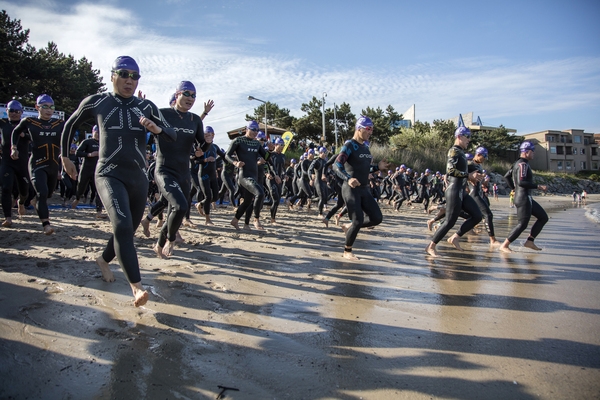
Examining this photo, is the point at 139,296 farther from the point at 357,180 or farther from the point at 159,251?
the point at 357,180

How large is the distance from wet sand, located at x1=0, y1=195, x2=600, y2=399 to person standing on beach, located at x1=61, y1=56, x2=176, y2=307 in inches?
27.9

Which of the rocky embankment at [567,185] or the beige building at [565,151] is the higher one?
the beige building at [565,151]

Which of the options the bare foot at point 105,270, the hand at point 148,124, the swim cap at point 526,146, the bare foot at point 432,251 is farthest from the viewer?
the swim cap at point 526,146

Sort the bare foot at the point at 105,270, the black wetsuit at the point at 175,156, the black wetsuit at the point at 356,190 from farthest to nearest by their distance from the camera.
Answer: the black wetsuit at the point at 356,190 < the black wetsuit at the point at 175,156 < the bare foot at the point at 105,270

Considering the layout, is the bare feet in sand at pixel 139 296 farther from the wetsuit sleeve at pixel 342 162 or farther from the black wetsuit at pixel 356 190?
the wetsuit sleeve at pixel 342 162

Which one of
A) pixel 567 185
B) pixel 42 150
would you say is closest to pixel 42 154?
pixel 42 150

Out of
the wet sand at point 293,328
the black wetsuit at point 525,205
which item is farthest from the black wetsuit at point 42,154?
the black wetsuit at point 525,205

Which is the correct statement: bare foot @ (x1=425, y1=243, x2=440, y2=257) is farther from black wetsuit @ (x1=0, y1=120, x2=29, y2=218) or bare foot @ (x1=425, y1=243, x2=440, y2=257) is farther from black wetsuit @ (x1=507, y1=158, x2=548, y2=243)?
black wetsuit @ (x1=0, y1=120, x2=29, y2=218)

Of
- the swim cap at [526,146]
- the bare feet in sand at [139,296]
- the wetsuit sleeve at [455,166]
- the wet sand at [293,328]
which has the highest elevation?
the swim cap at [526,146]

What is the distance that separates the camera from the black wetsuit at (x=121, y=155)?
3.13 m

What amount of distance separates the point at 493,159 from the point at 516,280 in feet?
187

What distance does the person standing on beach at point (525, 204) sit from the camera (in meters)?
6.93

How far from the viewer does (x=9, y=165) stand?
6.81m

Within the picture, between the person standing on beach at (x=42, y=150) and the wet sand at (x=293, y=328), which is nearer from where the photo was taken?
the wet sand at (x=293, y=328)
